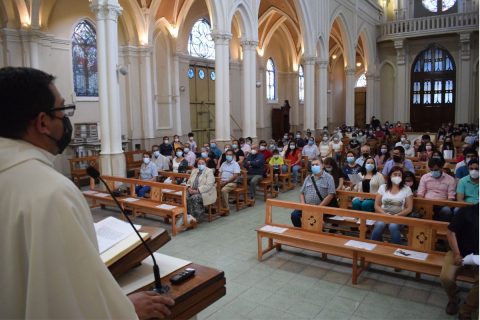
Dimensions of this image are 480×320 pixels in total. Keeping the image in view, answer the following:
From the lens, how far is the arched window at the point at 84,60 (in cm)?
1434

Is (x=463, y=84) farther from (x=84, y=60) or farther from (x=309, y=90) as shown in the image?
(x=84, y=60)

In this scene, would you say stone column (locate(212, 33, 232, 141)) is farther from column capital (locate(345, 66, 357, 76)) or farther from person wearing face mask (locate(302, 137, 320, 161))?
column capital (locate(345, 66, 357, 76))

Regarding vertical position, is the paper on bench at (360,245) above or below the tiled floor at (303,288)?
above

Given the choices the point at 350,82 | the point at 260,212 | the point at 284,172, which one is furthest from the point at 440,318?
the point at 350,82

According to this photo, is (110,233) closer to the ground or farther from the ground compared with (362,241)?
farther from the ground

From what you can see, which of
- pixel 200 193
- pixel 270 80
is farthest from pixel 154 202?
pixel 270 80

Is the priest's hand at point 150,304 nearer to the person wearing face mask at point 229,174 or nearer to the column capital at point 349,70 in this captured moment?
the person wearing face mask at point 229,174

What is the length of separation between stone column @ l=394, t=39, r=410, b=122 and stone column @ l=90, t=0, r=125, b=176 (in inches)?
872

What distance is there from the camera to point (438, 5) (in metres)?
27.5

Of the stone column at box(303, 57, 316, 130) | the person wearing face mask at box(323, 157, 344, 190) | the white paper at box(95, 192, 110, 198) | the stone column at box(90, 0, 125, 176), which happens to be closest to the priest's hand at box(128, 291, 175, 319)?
the person wearing face mask at box(323, 157, 344, 190)

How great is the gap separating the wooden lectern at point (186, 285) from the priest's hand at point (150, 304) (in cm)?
8

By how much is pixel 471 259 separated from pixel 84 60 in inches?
545

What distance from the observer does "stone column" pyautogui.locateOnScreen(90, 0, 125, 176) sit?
10.2 meters

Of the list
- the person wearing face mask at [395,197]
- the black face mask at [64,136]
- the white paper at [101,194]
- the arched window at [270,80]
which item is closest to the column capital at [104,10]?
the white paper at [101,194]
